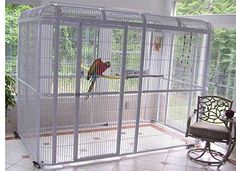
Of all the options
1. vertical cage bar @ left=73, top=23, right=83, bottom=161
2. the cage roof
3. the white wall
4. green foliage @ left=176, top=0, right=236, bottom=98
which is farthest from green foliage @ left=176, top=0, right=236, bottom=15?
vertical cage bar @ left=73, top=23, right=83, bottom=161

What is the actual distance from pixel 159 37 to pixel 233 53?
1.21m

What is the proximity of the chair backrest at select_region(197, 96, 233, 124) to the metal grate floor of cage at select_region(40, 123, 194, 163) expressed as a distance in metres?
0.56

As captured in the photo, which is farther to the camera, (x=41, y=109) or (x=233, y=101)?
(x=233, y=101)

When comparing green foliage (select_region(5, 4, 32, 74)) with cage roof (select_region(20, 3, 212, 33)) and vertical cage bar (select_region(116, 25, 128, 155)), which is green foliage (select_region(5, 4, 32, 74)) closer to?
cage roof (select_region(20, 3, 212, 33))

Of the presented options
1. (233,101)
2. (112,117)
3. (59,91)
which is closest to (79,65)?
(59,91)

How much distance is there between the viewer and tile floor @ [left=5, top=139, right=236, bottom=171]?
3.52 meters

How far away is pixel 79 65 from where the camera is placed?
344cm

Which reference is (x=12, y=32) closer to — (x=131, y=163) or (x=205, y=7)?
(x=131, y=163)

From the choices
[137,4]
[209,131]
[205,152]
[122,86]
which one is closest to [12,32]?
[122,86]

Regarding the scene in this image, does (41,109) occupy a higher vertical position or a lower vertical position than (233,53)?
lower

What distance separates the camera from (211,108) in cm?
426

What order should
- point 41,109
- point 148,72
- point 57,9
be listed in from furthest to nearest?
1. point 148,72
2. point 41,109
3. point 57,9

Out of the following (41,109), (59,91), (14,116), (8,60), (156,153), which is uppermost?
(8,60)

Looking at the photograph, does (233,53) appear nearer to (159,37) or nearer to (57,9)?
(159,37)
